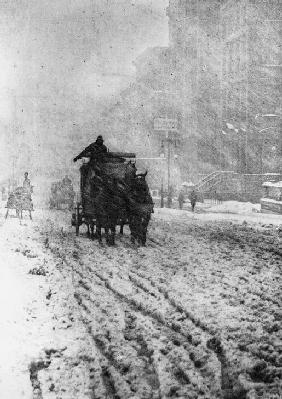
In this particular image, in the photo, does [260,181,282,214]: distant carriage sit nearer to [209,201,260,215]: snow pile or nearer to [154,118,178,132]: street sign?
[209,201,260,215]: snow pile

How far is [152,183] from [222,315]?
156 ft

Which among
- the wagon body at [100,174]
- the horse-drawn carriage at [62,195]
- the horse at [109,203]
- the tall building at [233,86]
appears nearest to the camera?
the horse at [109,203]

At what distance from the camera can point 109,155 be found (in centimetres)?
1379

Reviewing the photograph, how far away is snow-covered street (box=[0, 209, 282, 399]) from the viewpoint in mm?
4578

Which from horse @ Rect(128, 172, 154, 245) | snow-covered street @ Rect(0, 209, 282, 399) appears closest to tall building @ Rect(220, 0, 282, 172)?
horse @ Rect(128, 172, 154, 245)

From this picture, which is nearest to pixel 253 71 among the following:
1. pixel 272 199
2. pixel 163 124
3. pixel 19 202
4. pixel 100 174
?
pixel 163 124

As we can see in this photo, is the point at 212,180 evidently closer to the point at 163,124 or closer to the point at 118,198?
the point at 163,124

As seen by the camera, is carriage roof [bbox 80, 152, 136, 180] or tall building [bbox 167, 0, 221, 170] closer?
carriage roof [bbox 80, 152, 136, 180]

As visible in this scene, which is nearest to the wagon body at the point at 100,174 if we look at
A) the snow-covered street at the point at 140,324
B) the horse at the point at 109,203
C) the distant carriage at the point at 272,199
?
the horse at the point at 109,203

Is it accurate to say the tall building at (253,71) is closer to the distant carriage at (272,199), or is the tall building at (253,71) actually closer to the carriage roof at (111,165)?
the distant carriage at (272,199)

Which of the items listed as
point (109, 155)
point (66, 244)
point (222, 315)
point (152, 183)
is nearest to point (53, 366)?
point (222, 315)

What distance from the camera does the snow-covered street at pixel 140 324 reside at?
458cm

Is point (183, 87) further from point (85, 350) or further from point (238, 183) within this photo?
point (85, 350)

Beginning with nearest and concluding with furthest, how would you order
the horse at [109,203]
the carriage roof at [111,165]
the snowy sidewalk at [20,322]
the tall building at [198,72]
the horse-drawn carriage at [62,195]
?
the snowy sidewalk at [20,322], the horse at [109,203], the carriage roof at [111,165], the horse-drawn carriage at [62,195], the tall building at [198,72]
